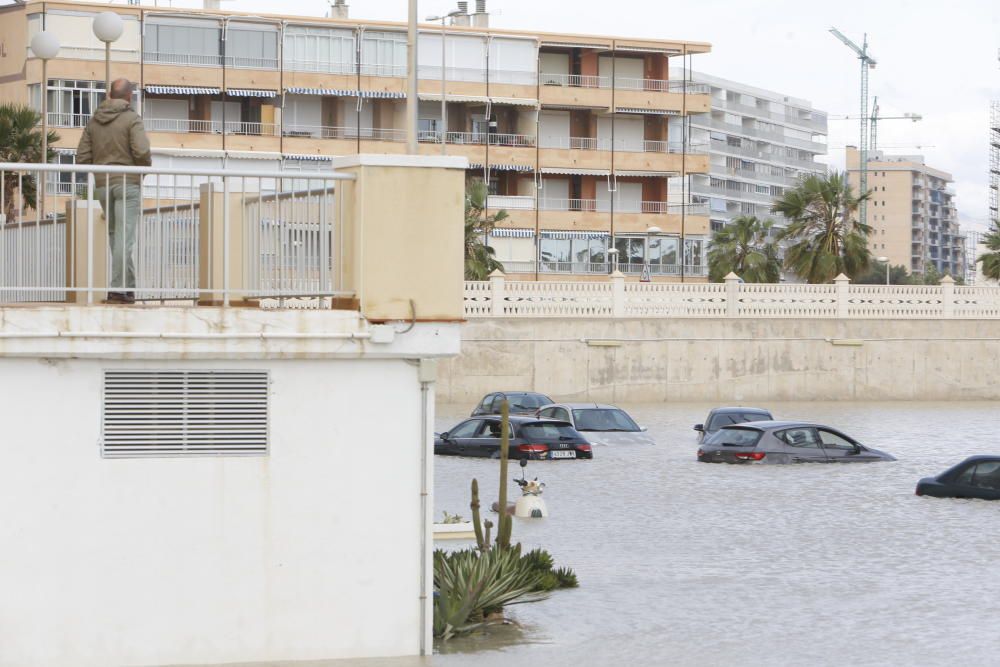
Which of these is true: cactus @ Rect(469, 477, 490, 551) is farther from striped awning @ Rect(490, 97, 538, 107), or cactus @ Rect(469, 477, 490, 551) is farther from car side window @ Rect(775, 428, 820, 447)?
striped awning @ Rect(490, 97, 538, 107)

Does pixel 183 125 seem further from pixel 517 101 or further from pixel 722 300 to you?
pixel 722 300

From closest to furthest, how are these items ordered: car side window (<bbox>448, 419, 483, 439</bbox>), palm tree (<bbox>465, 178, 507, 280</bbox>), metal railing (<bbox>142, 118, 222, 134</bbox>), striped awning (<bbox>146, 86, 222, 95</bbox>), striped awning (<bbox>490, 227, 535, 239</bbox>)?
1. car side window (<bbox>448, 419, 483, 439</bbox>)
2. palm tree (<bbox>465, 178, 507, 280</bbox>)
3. striped awning (<bbox>146, 86, 222, 95</bbox>)
4. metal railing (<bbox>142, 118, 222, 134</bbox>)
5. striped awning (<bbox>490, 227, 535, 239</bbox>)

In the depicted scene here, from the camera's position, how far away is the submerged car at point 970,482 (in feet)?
88.9

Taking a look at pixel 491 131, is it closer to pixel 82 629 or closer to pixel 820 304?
pixel 820 304

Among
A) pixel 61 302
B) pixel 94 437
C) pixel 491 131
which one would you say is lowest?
pixel 94 437

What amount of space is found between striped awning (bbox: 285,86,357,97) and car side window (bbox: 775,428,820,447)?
38.7 m

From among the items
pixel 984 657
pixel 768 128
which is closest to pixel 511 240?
pixel 984 657

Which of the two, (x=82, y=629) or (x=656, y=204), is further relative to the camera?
(x=656, y=204)

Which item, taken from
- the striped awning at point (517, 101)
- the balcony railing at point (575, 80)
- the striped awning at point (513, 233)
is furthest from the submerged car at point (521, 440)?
the balcony railing at point (575, 80)

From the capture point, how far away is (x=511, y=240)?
73438 millimetres

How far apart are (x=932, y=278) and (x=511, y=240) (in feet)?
356

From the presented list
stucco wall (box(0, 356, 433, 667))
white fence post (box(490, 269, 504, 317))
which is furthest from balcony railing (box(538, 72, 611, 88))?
stucco wall (box(0, 356, 433, 667))

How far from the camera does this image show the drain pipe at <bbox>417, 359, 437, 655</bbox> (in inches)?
468

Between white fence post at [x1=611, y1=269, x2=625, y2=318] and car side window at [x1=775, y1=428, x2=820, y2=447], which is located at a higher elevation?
white fence post at [x1=611, y1=269, x2=625, y2=318]
